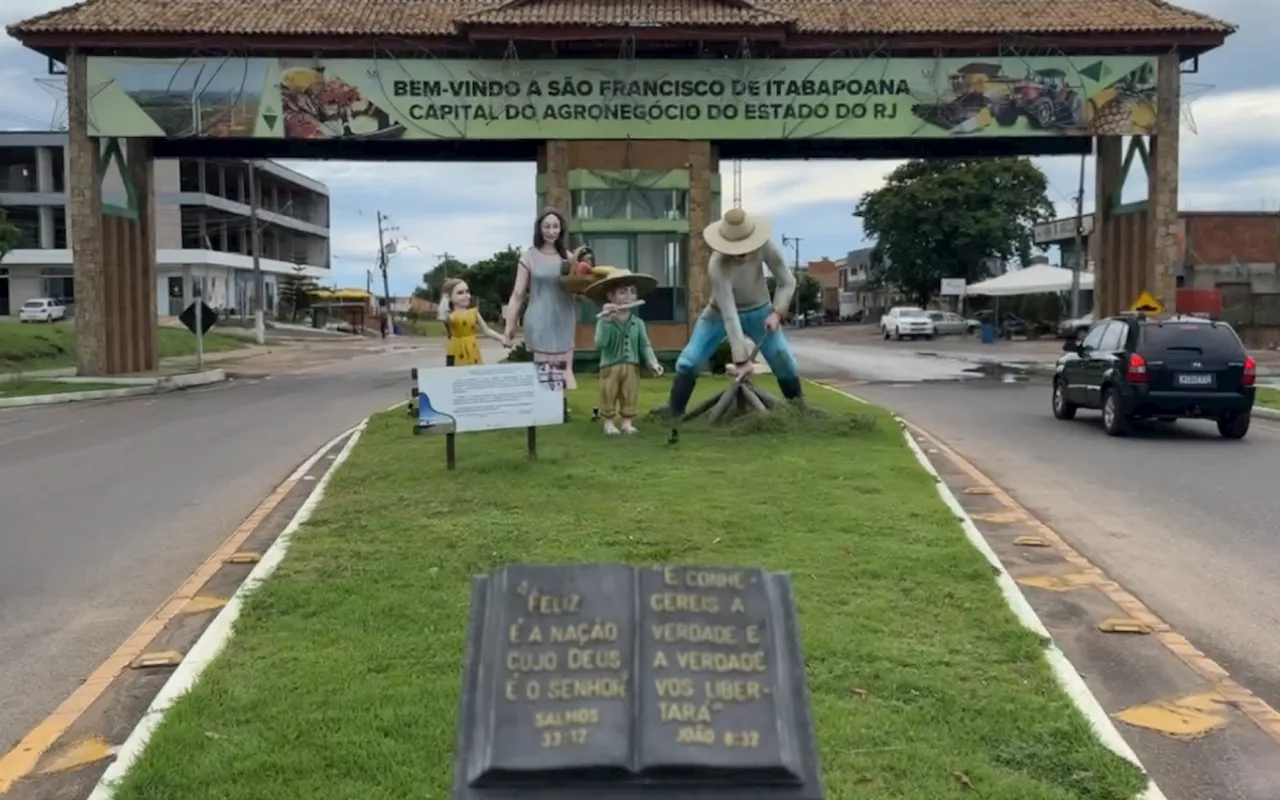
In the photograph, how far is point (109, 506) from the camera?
10891mm

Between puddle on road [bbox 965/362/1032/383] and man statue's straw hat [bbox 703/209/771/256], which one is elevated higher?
man statue's straw hat [bbox 703/209/771/256]

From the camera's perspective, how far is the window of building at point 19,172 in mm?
72312

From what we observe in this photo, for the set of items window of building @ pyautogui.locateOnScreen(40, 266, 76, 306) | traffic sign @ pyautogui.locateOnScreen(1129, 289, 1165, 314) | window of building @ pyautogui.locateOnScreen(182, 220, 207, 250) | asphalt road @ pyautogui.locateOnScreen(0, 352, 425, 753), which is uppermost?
window of building @ pyautogui.locateOnScreen(182, 220, 207, 250)

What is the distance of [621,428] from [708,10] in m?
17.7

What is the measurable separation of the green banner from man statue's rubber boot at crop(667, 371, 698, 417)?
50.8ft

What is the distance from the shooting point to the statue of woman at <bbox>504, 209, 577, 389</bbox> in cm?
1377

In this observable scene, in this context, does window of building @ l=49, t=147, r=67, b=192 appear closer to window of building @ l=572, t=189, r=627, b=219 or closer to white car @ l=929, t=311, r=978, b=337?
white car @ l=929, t=311, r=978, b=337

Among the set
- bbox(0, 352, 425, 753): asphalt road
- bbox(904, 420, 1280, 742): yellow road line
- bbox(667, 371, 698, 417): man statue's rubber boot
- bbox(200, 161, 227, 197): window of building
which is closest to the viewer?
bbox(904, 420, 1280, 742): yellow road line

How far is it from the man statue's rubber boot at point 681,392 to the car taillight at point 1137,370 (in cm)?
534

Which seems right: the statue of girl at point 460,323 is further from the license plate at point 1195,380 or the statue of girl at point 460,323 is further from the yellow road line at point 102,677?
the license plate at point 1195,380

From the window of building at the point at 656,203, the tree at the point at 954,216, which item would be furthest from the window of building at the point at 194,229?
the window of building at the point at 656,203

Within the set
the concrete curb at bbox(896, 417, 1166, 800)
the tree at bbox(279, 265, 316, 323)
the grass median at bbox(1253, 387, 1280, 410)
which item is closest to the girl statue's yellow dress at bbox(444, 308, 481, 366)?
the concrete curb at bbox(896, 417, 1166, 800)

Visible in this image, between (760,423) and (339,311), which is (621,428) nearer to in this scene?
(760,423)

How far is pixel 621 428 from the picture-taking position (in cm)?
1361
